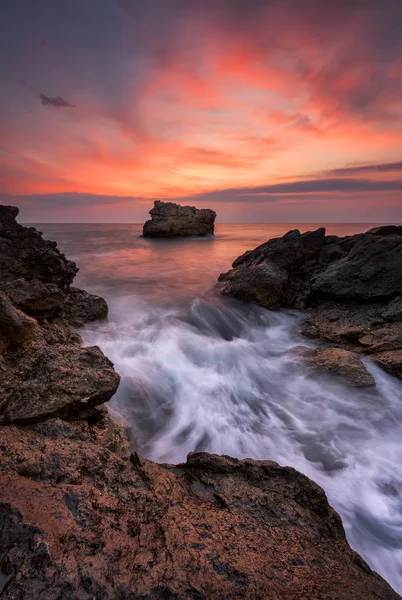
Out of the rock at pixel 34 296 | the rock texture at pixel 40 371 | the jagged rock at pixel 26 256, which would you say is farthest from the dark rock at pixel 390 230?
the rock texture at pixel 40 371

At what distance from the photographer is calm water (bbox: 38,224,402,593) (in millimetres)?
4039

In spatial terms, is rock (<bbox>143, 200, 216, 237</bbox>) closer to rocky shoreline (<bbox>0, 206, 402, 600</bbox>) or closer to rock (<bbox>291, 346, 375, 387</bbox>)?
rock (<bbox>291, 346, 375, 387</bbox>)

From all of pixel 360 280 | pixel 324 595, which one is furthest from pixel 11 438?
pixel 360 280

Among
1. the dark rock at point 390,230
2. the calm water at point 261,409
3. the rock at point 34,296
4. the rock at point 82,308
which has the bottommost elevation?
the calm water at point 261,409

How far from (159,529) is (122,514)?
27 cm

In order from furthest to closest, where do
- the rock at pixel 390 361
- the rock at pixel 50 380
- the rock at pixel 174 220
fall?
the rock at pixel 174 220, the rock at pixel 390 361, the rock at pixel 50 380

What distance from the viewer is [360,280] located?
336 inches

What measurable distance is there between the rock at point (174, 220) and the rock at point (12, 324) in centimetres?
3900

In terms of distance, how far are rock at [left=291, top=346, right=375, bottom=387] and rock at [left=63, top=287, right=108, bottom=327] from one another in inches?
204

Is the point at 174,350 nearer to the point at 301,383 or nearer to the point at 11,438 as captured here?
the point at 301,383

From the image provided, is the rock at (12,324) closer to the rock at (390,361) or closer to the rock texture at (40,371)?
the rock texture at (40,371)

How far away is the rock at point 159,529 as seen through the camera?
1620 mm

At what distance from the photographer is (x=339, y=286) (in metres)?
8.72

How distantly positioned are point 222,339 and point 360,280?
4167mm
